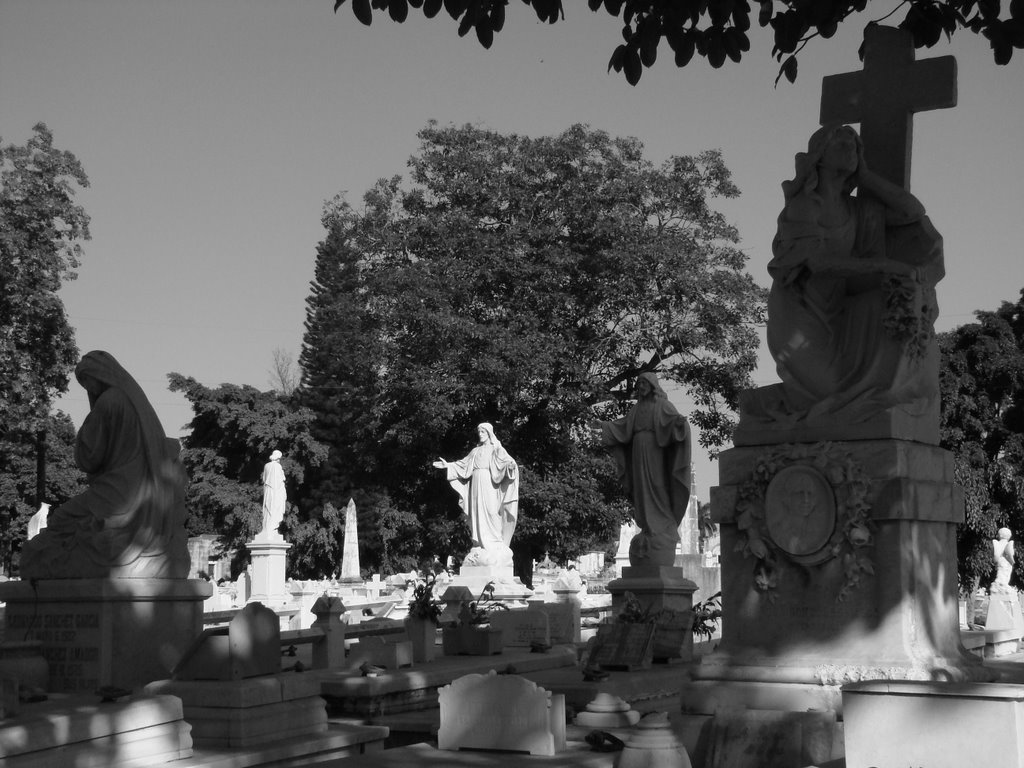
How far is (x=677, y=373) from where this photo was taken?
1506 inches

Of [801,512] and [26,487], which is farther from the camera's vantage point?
[26,487]

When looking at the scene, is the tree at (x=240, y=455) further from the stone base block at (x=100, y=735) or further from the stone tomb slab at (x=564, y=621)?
the stone base block at (x=100, y=735)

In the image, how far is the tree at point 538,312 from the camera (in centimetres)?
3638

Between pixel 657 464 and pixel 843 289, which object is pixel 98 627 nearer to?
pixel 843 289

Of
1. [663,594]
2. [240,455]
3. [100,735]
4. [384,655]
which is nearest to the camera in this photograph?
[100,735]

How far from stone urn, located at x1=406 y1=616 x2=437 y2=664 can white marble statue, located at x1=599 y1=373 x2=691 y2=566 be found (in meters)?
2.99

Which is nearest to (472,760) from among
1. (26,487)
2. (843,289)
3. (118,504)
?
(843,289)

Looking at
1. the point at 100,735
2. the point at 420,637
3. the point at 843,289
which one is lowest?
the point at 100,735

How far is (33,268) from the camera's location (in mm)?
33438

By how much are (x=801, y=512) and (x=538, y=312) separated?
1141 inches

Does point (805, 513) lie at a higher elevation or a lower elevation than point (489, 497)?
lower

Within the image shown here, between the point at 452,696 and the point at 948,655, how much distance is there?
10.0ft

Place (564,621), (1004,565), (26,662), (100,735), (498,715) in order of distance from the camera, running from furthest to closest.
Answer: (1004,565) < (564,621) < (26,662) < (100,735) < (498,715)

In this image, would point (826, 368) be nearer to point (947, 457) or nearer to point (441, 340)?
point (947, 457)
